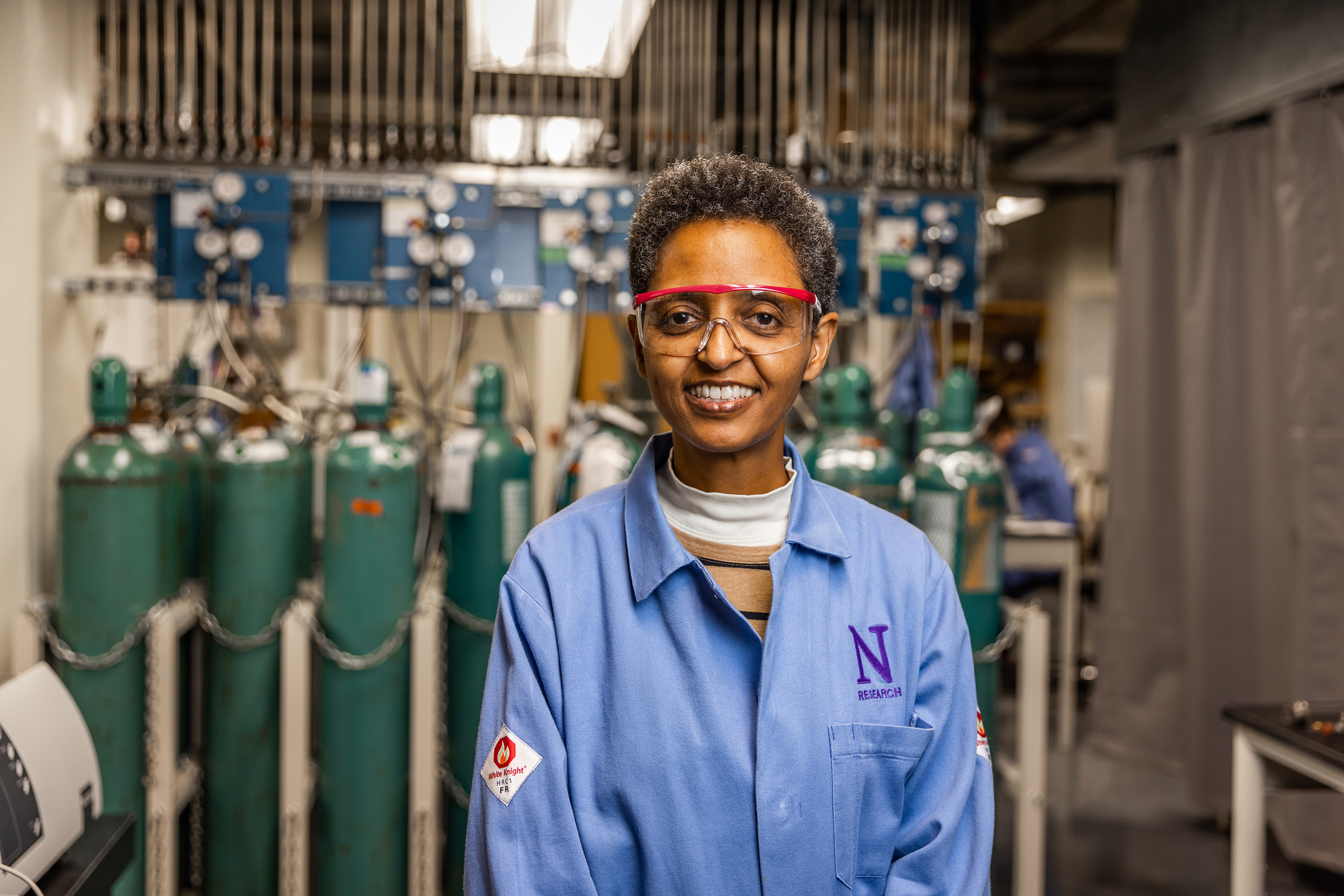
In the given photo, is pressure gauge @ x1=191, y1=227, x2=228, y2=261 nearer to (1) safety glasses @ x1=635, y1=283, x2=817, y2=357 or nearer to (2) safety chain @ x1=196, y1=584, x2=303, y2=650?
(2) safety chain @ x1=196, y1=584, x2=303, y2=650

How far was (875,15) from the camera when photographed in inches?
140

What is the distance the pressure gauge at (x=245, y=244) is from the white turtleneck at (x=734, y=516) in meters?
2.11

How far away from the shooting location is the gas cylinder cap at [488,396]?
2832 mm

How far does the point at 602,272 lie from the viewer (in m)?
3.00

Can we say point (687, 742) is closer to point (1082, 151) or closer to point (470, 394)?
point (470, 394)

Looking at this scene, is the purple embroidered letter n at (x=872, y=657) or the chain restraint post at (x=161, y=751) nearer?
the purple embroidered letter n at (x=872, y=657)

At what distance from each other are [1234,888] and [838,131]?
2948mm

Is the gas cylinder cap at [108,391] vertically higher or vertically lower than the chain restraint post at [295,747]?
higher

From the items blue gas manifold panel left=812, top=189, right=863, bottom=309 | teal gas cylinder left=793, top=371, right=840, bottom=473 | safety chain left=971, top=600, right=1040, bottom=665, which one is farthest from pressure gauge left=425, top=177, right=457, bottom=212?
safety chain left=971, top=600, right=1040, bottom=665

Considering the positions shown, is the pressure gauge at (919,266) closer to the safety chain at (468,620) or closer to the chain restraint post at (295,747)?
the safety chain at (468,620)

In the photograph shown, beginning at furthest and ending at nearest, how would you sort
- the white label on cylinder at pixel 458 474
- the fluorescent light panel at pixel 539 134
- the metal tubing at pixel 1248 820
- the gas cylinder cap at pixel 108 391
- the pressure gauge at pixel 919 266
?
the fluorescent light panel at pixel 539 134
the pressure gauge at pixel 919 266
the white label on cylinder at pixel 458 474
the gas cylinder cap at pixel 108 391
the metal tubing at pixel 1248 820

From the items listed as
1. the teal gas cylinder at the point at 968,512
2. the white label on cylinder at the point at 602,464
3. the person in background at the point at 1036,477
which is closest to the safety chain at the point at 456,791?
the white label on cylinder at the point at 602,464

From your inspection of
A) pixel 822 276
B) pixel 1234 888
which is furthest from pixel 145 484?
pixel 1234 888

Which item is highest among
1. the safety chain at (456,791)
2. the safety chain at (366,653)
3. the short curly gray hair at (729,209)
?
the short curly gray hair at (729,209)
